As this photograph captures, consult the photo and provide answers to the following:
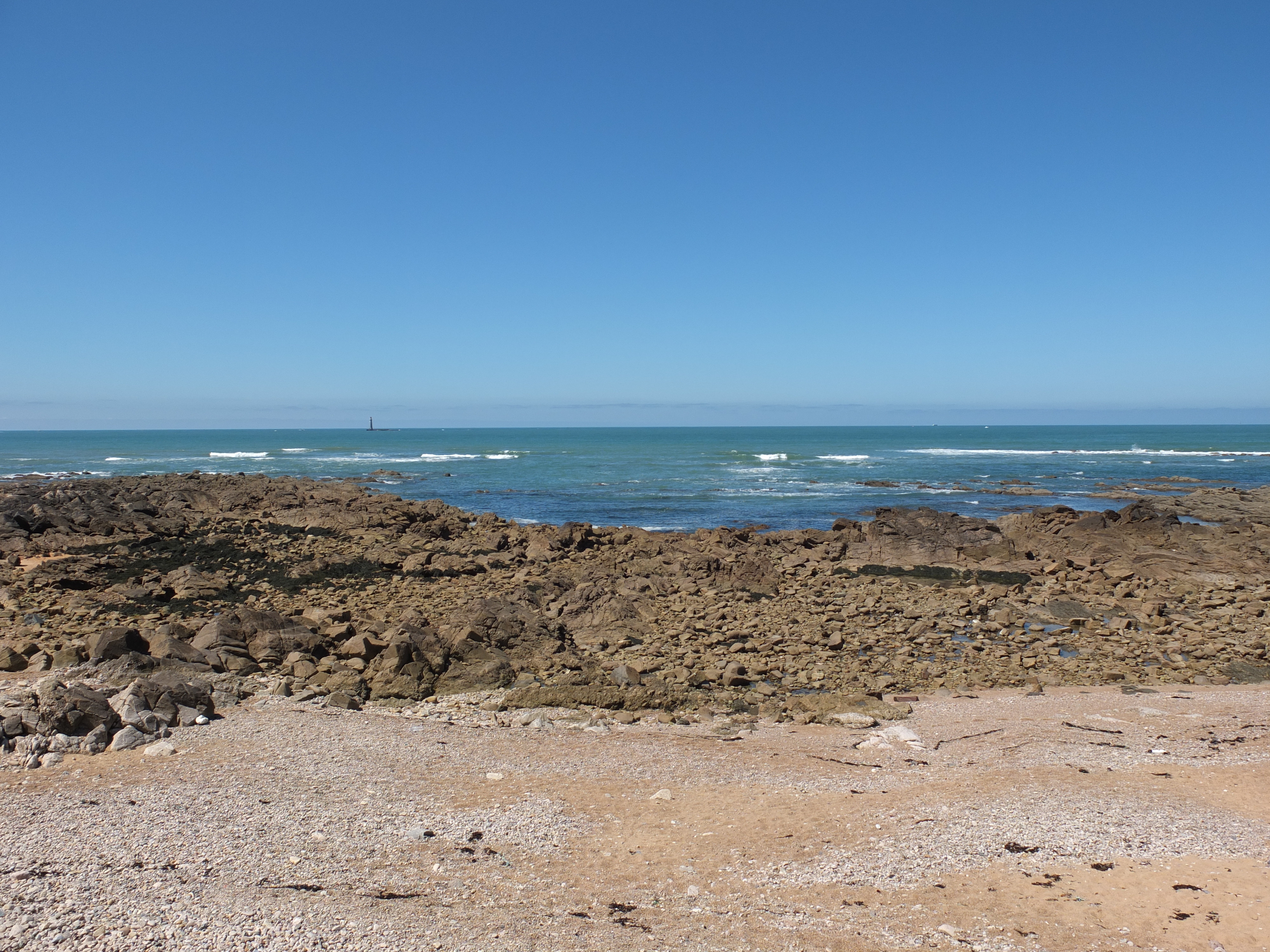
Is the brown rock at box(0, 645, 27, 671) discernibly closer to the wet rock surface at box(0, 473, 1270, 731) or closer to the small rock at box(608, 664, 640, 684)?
the wet rock surface at box(0, 473, 1270, 731)

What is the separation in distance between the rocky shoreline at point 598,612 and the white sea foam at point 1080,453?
205 feet

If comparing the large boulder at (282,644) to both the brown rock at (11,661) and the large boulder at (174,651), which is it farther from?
the brown rock at (11,661)

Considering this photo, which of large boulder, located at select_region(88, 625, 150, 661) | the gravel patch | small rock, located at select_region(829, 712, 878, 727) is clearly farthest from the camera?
large boulder, located at select_region(88, 625, 150, 661)

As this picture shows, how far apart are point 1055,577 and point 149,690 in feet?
60.2

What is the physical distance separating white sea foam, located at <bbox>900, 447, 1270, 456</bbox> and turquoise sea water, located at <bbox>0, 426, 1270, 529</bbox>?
1.85 feet

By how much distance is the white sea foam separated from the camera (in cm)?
7888

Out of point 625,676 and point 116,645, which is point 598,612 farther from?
point 116,645

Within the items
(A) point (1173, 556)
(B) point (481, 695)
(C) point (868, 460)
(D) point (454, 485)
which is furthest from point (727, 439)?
(B) point (481, 695)

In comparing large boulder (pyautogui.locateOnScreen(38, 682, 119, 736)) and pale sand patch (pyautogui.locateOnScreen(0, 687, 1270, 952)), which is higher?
large boulder (pyautogui.locateOnScreen(38, 682, 119, 736))

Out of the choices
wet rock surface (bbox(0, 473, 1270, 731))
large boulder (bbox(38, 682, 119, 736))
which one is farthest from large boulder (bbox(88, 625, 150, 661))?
large boulder (bbox(38, 682, 119, 736))

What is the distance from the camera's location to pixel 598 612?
14977mm

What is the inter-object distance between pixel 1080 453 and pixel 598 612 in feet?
276

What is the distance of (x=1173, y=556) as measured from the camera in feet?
64.7

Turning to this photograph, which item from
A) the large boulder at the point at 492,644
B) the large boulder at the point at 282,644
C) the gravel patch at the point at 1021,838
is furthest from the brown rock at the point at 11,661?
the gravel patch at the point at 1021,838
